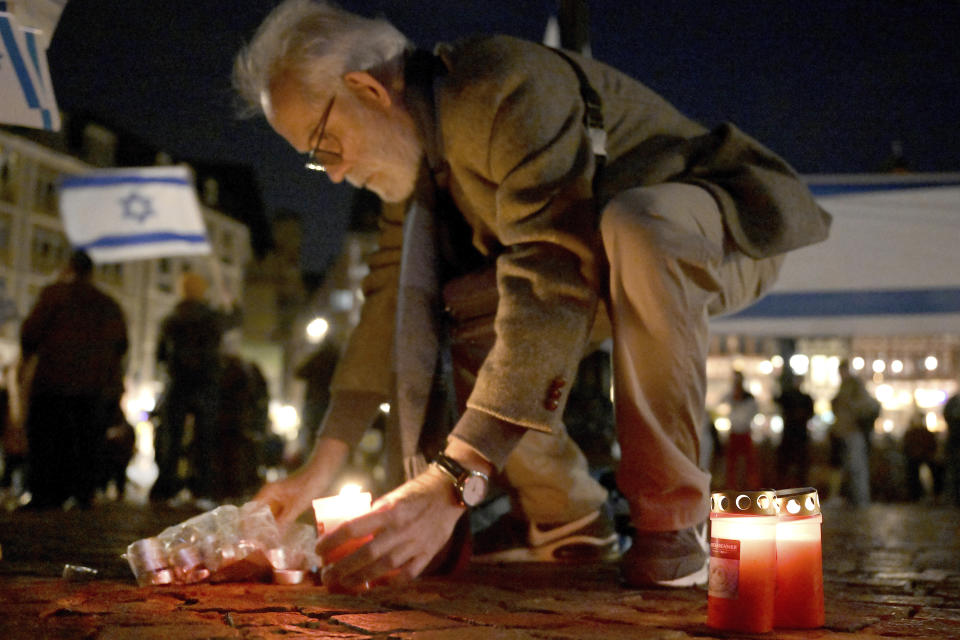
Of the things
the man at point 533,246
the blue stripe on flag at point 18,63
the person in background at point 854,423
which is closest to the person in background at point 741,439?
the person in background at point 854,423

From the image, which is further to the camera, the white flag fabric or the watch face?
the white flag fabric

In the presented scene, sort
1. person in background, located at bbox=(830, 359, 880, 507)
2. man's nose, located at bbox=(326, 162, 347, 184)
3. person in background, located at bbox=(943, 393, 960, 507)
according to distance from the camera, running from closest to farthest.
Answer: man's nose, located at bbox=(326, 162, 347, 184) < person in background, located at bbox=(830, 359, 880, 507) < person in background, located at bbox=(943, 393, 960, 507)

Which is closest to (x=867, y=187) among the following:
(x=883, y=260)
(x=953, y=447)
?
(x=883, y=260)

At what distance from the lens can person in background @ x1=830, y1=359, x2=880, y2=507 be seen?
9.99 metres

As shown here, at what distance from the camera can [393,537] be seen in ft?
6.37

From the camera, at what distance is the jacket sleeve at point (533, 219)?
2.23 m

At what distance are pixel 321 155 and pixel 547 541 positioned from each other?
1390 mm

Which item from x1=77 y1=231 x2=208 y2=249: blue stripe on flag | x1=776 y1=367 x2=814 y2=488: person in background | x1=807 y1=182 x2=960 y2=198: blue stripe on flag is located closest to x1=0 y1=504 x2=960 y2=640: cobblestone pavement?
x1=807 y1=182 x2=960 y2=198: blue stripe on flag

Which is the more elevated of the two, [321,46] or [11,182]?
[11,182]

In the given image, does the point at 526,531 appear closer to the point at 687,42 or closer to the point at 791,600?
the point at 791,600

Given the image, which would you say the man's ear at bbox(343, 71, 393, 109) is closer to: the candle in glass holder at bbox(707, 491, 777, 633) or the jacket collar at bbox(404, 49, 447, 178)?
the jacket collar at bbox(404, 49, 447, 178)

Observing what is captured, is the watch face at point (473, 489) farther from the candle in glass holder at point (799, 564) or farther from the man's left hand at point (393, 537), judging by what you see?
the candle in glass holder at point (799, 564)

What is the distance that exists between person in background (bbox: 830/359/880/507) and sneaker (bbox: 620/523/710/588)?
8.22 metres

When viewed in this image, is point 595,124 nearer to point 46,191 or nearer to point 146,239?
point 146,239
